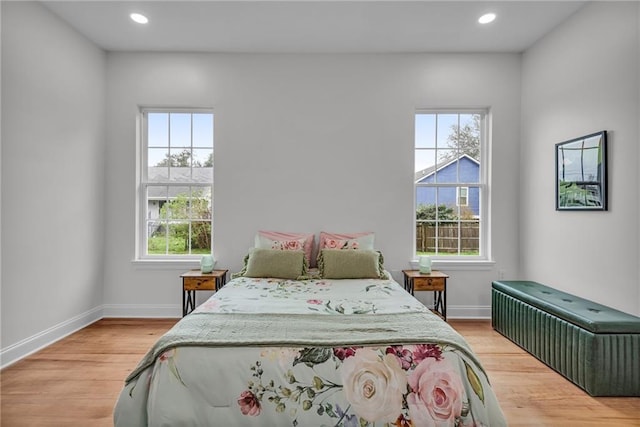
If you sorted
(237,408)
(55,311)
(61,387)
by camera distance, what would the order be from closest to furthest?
(237,408)
(61,387)
(55,311)

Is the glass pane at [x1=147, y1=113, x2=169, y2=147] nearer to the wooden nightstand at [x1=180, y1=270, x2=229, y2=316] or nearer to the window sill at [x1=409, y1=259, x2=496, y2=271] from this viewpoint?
the wooden nightstand at [x1=180, y1=270, x2=229, y2=316]

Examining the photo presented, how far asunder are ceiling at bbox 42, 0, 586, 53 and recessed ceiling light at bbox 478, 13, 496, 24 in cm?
5

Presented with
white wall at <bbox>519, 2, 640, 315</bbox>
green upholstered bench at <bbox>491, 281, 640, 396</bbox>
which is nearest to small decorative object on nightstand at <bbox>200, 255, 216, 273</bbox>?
green upholstered bench at <bbox>491, 281, 640, 396</bbox>

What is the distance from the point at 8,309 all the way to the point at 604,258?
15.3ft

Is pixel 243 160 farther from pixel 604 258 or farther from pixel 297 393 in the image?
pixel 604 258

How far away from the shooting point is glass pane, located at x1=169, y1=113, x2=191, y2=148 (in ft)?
12.9

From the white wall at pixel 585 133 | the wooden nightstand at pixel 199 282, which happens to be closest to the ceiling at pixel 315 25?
the white wall at pixel 585 133

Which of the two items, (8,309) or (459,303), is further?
(459,303)

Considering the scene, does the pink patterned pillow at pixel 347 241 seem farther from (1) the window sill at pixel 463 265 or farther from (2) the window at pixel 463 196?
(2) the window at pixel 463 196

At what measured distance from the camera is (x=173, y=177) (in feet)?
12.9

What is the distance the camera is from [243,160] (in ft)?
12.5

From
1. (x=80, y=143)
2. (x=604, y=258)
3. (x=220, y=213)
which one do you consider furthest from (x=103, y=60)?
(x=604, y=258)

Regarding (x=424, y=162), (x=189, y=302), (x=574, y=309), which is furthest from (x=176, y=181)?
(x=574, y=309)

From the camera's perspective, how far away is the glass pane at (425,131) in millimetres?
3910
